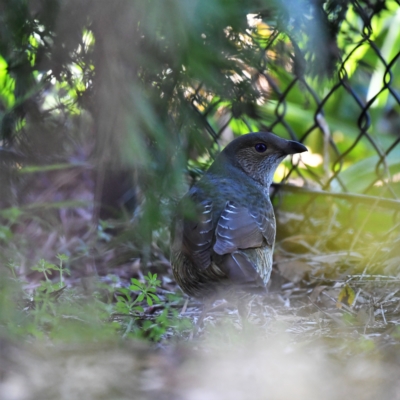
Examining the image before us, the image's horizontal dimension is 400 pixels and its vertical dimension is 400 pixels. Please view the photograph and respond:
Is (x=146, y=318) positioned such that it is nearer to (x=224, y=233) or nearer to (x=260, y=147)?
(x=224, y=233)

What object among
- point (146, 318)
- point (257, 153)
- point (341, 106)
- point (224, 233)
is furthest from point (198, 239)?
point (341, 106)

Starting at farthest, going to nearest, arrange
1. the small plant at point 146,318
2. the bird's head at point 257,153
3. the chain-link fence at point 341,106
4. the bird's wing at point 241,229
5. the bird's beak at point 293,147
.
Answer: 1. the bird's head at point 257,153
2. the bird's beak at point 293,147
3. the bird's wing at point 241,229
4. the chain-link fence at point 341,106
5. the small plant at point 146,318

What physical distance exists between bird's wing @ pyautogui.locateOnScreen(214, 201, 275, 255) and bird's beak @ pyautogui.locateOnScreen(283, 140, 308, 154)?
0.50m

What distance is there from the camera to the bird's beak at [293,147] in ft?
11.3

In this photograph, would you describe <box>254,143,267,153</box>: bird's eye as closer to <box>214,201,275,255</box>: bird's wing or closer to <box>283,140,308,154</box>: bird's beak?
<box>283,140,308,154</box>: bird's beak

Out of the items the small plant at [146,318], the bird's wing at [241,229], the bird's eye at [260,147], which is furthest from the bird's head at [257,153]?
the small plant at [146,318]

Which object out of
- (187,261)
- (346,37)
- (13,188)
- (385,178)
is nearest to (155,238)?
(187,261)

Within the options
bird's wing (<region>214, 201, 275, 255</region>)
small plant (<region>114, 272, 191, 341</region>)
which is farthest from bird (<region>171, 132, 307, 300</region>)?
small plant (<region>114, 272, 191, 341</region>)

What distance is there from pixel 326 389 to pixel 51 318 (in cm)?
105

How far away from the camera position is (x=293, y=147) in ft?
11.5

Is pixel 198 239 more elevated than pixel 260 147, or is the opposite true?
pixel 260 147

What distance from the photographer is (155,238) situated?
3191mm

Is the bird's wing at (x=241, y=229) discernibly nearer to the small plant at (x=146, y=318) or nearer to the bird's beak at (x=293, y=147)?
the small plant at (x=146, y=318)

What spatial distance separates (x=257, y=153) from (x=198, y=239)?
3.28 ft
